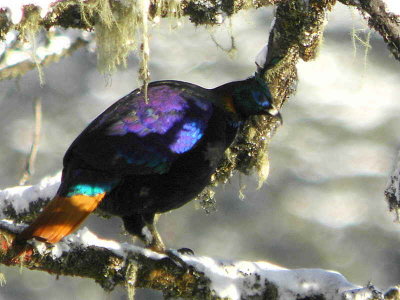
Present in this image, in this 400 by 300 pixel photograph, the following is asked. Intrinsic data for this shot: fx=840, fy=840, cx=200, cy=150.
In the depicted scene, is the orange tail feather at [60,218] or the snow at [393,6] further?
the snow at [393,6]

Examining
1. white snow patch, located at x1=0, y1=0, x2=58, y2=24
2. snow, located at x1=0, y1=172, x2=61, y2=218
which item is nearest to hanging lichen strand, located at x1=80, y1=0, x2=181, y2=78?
white snow patch, located at x1=0, y1=0, x2=58, y2=24

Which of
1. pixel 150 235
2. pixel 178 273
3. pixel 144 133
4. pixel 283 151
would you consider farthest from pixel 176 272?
pixel 283 151

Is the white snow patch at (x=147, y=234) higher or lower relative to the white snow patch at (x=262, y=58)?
lower

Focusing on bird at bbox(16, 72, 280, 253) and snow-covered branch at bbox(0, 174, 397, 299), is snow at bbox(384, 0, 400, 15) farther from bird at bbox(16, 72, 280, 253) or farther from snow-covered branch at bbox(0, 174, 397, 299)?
snow-covered branch at bbox(0, 174, 397, 299)

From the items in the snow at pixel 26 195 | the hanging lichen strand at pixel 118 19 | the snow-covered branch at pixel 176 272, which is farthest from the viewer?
the snow at pixel 26 195

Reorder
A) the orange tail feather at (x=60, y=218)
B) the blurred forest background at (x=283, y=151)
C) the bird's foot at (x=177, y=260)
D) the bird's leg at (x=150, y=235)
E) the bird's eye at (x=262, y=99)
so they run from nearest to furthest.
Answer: the orange tail feather at (x=60, y=218)
the bird's foot at (x=177, y=260)
the bird's leg at (x=150, y=235)
the bird's eye at (x=262, y=99)
the blurred forest background at (x=283, y=151)

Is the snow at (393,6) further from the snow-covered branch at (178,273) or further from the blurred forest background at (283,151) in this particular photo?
the blurred forest background at (283,151)

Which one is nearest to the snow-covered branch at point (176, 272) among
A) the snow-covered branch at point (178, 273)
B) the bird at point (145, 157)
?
the snow-covered branch at point (178, 273)
